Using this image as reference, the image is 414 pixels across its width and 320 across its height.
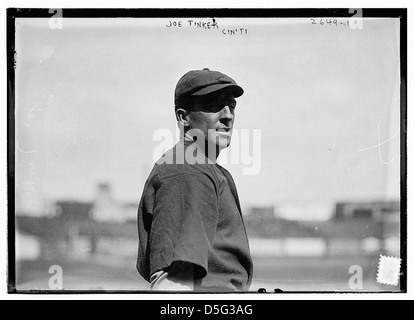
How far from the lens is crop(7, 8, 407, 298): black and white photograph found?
3217 mm

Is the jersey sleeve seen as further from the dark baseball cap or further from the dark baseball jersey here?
the dark baseball cap

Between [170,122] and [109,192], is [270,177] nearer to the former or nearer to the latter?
[170,122]

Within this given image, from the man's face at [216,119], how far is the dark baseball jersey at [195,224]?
0.27 feet

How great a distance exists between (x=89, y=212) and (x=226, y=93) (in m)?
0.74

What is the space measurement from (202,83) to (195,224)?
0.57m

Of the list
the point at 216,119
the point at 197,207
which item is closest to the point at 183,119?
the point at 216,119

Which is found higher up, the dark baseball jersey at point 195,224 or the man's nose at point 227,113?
the man's nose at point 227,113

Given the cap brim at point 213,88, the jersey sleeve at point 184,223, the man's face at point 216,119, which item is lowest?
the jersey sleeve at point 184,223

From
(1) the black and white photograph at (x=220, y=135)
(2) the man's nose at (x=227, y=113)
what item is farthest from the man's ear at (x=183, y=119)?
(2) the man's nose at (x=227, y=113)

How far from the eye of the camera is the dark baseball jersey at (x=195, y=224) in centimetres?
313

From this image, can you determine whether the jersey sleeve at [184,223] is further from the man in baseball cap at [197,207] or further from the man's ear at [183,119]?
the man's ear at [183,119]

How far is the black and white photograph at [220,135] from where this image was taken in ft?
10.6

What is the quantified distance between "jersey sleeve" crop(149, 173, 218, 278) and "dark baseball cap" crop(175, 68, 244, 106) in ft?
1.10
